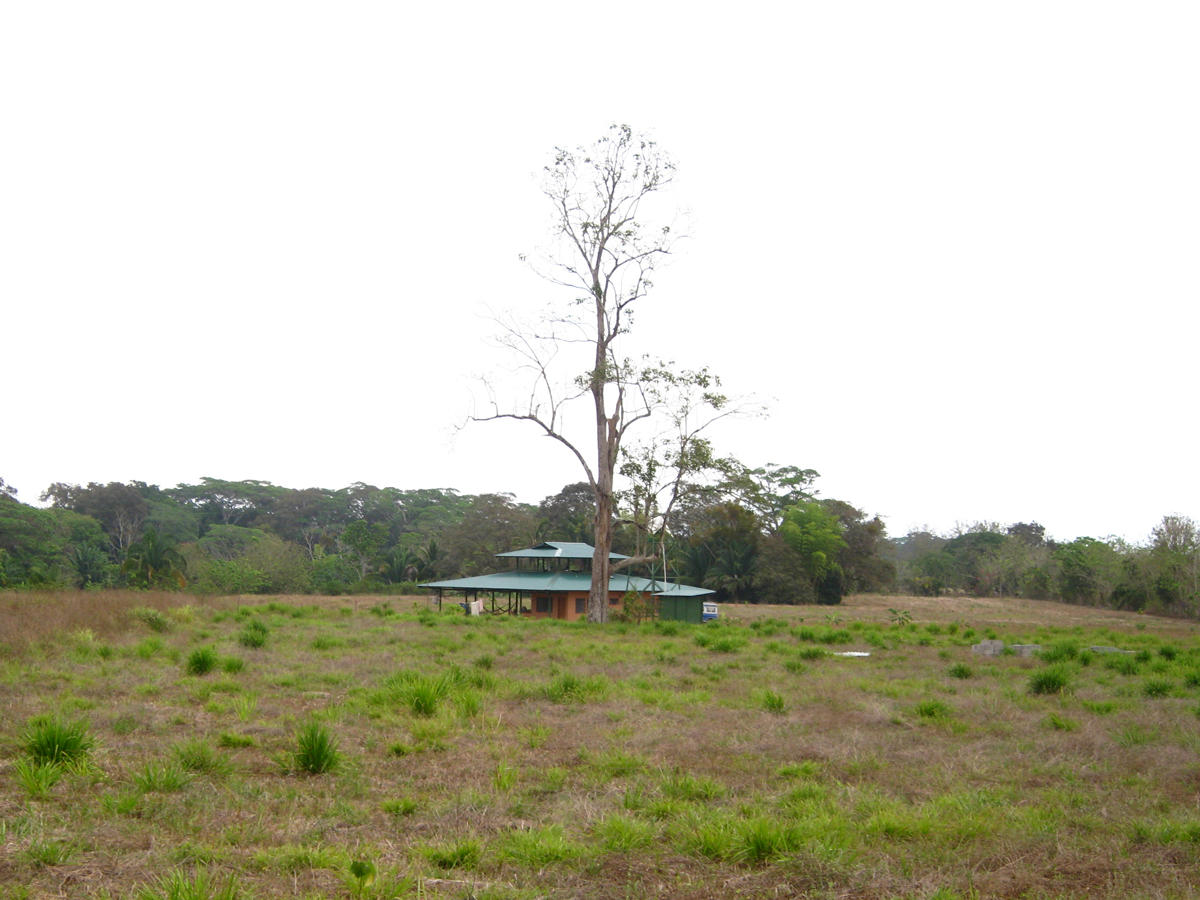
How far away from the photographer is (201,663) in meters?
13.0

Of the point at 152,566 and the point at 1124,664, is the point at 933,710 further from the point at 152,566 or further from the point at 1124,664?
the point at 152,566

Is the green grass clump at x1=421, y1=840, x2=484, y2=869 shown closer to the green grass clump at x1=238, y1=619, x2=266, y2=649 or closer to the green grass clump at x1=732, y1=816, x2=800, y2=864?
the green grass clump at x1=732, y1=816, x2=800, y2=864

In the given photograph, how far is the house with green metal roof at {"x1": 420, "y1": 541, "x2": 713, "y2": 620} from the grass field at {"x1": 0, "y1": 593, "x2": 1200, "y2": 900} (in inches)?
924

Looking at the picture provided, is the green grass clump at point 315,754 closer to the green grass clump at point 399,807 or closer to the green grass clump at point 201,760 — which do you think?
the green grass clump at point 201,760

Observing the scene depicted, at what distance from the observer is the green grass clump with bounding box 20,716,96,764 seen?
705cm

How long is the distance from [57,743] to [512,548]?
55037mm

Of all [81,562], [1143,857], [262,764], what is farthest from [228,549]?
[1143,857]

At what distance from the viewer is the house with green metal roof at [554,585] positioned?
38656mm

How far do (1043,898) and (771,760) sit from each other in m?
3.58

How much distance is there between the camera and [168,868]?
15.8 feet

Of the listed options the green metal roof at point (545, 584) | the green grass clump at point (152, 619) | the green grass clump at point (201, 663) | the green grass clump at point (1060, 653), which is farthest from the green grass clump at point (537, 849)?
the green metal roof at point (545, 584)

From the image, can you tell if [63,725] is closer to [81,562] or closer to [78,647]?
[78,647]

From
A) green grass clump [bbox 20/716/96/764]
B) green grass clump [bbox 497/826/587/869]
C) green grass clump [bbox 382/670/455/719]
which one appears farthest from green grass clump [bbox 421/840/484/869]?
green grass clump [bbox 382/670/455/719]

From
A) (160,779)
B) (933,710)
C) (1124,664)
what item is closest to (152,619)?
(160,779)
